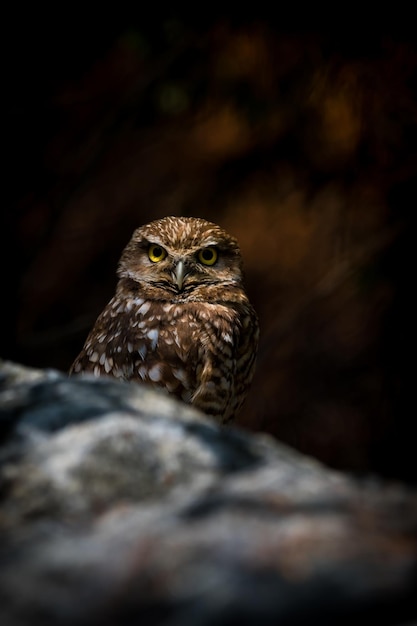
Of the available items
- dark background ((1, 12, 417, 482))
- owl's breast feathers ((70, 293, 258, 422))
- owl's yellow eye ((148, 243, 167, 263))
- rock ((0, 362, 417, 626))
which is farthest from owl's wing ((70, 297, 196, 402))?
dark background ((1, 12, 417, 482))

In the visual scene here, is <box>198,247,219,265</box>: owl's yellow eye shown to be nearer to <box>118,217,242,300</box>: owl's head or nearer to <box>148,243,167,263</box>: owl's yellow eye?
<box>118,217,242,300</box>: owl's head

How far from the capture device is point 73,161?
432 cm

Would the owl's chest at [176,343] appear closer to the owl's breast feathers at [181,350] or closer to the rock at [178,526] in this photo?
the owl's breast feathers at [181,350]

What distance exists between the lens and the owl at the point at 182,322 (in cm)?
222

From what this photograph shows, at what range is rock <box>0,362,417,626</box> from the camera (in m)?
0.73

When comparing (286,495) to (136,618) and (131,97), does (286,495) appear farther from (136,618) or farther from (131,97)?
(131,97)

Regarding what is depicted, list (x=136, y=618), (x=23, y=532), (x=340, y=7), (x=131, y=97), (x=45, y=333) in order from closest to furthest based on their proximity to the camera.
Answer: (x=136, y=618) → (x=23, y=532) → (x=340, y=7) → (x=45, y=333) → (x=131, y=97)

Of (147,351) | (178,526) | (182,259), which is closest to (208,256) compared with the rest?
(182,259)

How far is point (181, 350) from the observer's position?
223 cm

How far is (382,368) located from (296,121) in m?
1.21

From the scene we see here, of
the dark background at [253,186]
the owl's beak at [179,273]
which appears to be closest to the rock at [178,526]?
the owl's beak at [179,273]

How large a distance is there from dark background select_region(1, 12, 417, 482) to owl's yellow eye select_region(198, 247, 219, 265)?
1526mm

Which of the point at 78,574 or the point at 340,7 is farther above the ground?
the point at 340,7

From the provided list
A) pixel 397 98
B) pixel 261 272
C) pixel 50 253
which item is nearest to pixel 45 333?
pixel 50 253
